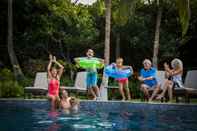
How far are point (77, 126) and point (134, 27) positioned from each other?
53.9 ft

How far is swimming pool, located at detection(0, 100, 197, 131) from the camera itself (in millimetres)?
8117

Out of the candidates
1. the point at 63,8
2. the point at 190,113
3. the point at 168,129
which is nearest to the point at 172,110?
the point at 190,113

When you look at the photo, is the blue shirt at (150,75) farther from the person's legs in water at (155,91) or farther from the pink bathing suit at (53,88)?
the pink bathing suit at (53,88)

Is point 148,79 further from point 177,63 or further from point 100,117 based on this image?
point 100,117

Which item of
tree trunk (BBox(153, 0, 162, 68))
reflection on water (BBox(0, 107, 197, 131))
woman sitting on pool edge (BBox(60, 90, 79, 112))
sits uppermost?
tree trunk (BBox(153, 0, 162, 68))

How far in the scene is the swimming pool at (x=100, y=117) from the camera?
26.6ft

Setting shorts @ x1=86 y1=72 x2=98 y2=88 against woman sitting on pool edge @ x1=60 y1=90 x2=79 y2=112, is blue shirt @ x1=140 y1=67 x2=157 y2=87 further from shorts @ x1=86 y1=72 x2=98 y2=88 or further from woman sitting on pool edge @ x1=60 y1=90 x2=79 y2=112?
woman sitting on pool edge @ x1=60 y1=90 x2=79 y2=112

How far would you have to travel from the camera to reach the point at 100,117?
996cm

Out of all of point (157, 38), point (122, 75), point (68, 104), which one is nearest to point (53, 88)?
point (68, 104)

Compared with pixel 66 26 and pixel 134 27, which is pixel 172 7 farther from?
pixel 66 26

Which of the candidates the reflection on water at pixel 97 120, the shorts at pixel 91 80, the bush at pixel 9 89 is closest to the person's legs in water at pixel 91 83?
the shorts at pixel 91 80

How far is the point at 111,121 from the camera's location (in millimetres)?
9211

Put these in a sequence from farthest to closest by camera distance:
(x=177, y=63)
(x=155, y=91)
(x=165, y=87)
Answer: (x=177, y=63)
(x=155, y=91)
(x=165, y=87)

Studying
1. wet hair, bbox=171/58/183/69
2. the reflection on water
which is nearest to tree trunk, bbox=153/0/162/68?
wet hair, bbox=171/58/183/69
